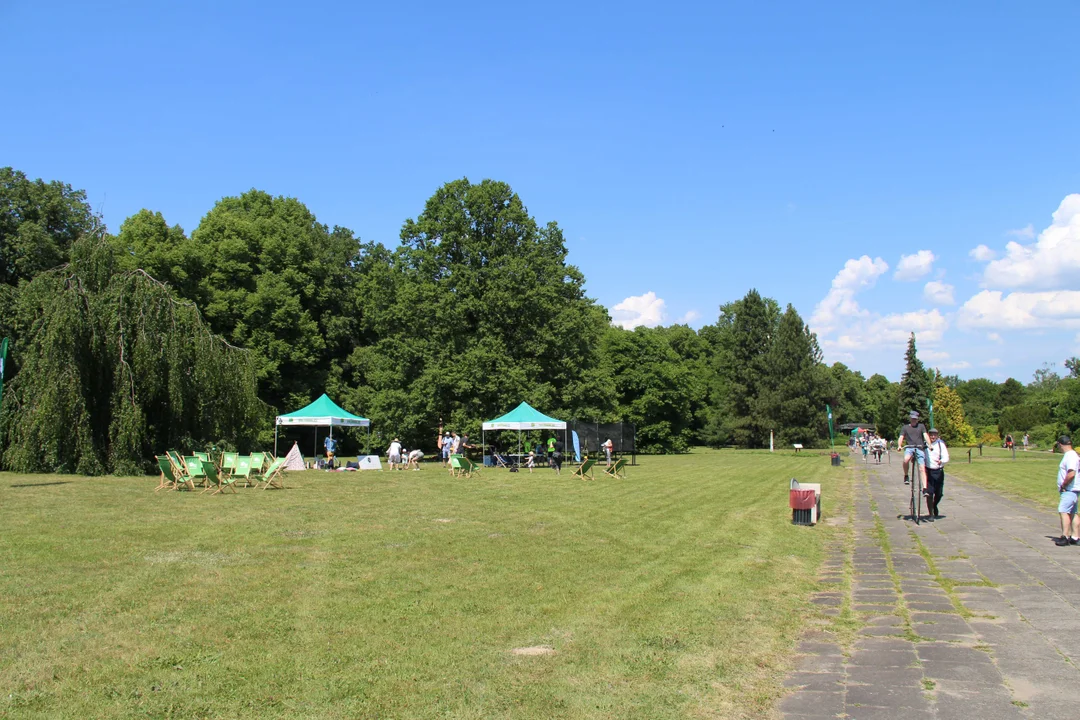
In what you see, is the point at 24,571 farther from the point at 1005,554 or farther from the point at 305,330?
the point at 305,330

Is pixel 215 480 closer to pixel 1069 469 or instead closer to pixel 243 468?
pixel 243 468

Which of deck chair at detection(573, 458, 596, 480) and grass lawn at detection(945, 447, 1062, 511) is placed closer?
grass lawn at detection(945, 447, 1062, 511)

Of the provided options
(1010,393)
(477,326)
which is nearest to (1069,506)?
(477,326)

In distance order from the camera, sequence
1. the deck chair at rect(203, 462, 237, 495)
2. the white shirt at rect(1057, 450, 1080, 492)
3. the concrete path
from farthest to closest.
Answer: the deck chair at rect(203, 462, 237, 495) < the white shirt at rect(1057, 450, 1080, 492) < the concrete path

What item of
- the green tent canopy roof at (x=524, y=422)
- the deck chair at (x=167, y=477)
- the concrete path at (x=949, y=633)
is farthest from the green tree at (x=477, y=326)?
the concrete path at (x=949, y=633)

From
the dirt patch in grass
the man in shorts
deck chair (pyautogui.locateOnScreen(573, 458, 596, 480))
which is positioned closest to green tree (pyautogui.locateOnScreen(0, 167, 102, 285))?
deck chair (pyautogui.locateOnScreen(573, 458, 596, 480))

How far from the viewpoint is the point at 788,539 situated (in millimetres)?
11109

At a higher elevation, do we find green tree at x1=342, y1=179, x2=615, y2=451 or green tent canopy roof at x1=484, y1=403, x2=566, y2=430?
green tree at x1=342, y1=179, x2=615, y2=451

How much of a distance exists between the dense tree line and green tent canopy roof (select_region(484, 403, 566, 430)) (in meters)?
5.13

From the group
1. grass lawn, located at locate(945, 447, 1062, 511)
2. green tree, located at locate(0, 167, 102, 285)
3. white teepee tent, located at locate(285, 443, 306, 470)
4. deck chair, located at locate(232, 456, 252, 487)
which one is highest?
green tree, located at locate(0, 167, 102, 285)

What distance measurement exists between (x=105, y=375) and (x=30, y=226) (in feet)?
48.8

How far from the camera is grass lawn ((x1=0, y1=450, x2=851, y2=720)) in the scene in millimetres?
4414

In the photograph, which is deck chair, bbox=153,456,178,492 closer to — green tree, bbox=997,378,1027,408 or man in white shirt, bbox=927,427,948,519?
man in white shirt, bbox=927,427,948,519

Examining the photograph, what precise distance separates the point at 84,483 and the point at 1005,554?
1884 centimetres
